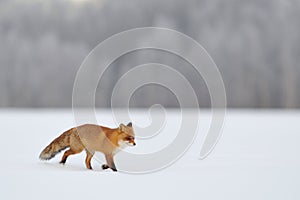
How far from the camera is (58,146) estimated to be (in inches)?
121

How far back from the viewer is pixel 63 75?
15.0 metres

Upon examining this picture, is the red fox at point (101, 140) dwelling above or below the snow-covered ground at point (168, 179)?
above

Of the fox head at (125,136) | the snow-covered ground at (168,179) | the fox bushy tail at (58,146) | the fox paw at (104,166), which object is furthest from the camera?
the fox bushy tail at (58,146)

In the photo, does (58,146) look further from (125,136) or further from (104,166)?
(125,136)

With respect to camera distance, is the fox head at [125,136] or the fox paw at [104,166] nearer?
the fox head at [125,136]

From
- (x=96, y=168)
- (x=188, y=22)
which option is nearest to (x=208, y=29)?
(x=188, y=22)

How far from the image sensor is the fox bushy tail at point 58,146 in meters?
3.04

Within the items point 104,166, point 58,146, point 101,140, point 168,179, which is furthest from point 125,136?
point 58,146

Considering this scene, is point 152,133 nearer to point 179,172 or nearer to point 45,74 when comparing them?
point 179,172

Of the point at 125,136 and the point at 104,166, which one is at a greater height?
the point at 125,136

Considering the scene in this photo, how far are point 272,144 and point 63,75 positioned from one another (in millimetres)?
11665

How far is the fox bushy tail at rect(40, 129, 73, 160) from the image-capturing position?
3.04 meters

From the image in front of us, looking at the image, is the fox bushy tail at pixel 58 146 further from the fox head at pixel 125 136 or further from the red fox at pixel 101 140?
the fox head at pixel 125 136

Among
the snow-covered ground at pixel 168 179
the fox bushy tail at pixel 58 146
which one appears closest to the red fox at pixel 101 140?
the fox bushy tail at pixel 58 146
